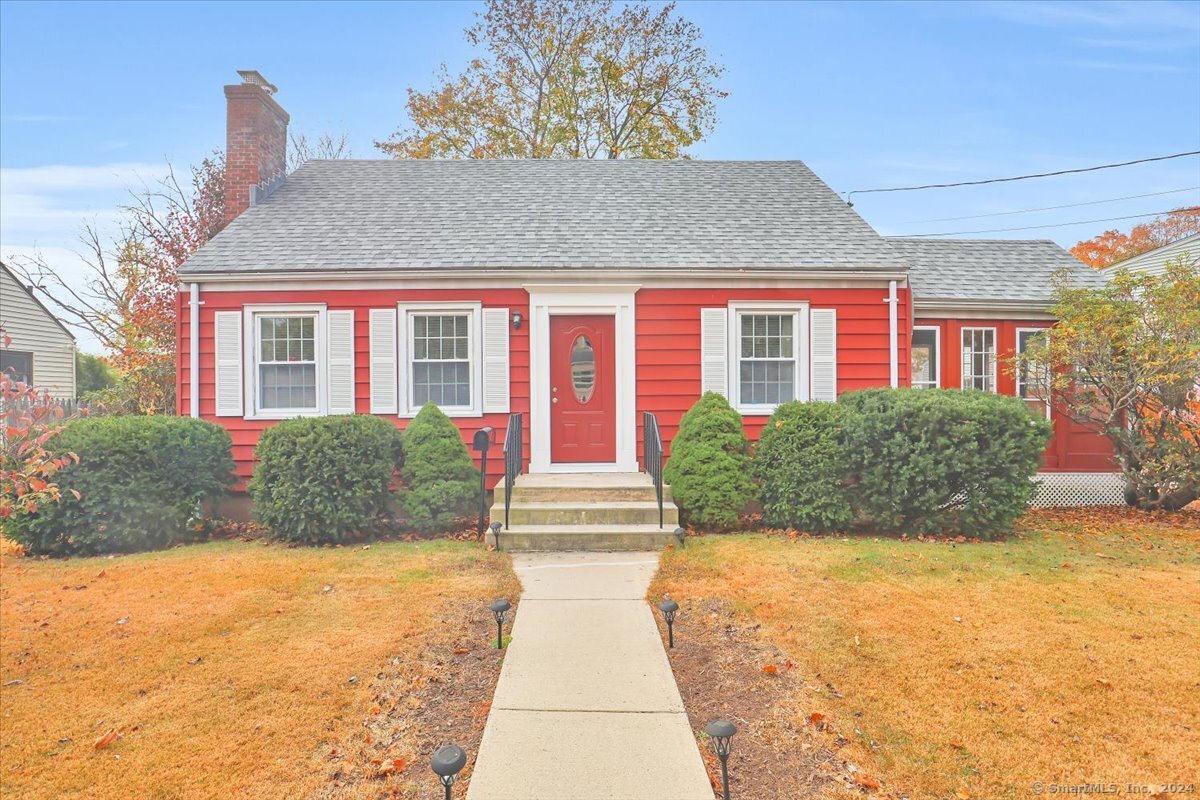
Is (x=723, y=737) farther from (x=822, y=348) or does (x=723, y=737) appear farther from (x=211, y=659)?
(x=822, y=348)

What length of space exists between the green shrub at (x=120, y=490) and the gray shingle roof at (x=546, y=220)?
250 cm

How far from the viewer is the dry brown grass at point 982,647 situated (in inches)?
120

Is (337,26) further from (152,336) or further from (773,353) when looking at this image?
(773,353)

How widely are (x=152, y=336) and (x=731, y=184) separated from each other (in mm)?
13493

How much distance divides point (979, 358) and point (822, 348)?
11.6 ft

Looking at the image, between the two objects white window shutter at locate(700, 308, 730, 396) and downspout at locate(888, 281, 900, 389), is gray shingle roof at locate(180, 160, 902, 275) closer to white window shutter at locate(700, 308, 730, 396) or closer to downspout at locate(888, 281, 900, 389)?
downspout at locate(888, 281, 900, 389)

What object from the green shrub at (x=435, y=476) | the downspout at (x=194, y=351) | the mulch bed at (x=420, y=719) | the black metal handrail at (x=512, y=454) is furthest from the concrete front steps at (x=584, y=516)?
Answer: the downspout at (x=194, y=351)

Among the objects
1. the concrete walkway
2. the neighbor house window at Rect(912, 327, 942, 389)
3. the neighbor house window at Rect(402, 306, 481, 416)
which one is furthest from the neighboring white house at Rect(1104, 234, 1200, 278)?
the concrete walkway

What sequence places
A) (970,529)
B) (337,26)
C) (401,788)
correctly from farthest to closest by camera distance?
(337,26) → (970,529) → (401,788)

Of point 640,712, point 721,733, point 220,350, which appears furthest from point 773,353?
point 220,350

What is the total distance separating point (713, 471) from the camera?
738 centimetres

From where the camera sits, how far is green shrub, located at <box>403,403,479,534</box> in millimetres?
7504

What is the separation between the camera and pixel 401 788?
9.37 ft

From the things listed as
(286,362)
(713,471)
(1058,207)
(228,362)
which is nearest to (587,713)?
(713,471)
